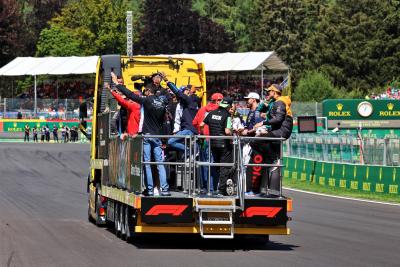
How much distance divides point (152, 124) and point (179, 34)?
3810 inches

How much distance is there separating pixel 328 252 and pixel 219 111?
2.81 metres

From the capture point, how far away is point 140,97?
1642 cm

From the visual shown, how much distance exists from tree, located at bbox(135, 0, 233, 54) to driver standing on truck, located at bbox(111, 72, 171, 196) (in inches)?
3736

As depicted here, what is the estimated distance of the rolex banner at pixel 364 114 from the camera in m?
43.7

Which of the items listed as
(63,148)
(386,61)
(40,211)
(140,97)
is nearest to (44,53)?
(386,61)

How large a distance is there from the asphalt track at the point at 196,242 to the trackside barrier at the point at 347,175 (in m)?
2.09

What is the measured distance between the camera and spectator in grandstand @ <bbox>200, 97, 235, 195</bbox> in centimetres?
1608

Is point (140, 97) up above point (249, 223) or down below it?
above

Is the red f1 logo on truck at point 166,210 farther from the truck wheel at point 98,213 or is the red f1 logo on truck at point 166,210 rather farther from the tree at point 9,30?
the tree at point 9,30

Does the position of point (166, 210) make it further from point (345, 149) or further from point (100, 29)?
point (100, 29)

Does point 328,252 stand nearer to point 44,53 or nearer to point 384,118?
point 384,118

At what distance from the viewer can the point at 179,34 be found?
113m

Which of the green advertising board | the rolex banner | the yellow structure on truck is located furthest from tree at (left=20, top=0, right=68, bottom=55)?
the yellow structure on truck

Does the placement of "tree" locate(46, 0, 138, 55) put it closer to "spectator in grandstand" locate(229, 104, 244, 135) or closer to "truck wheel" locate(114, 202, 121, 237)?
"truck wheel" locate(114, 202, 121, 237)
